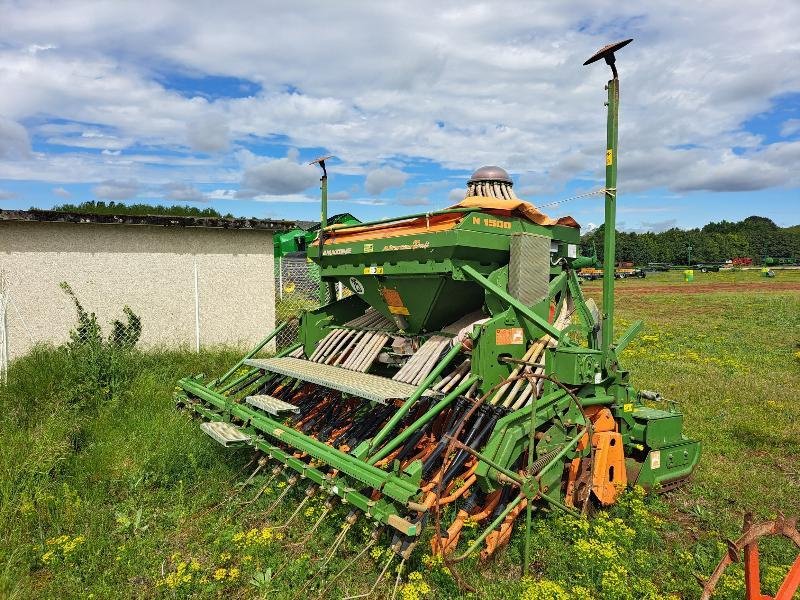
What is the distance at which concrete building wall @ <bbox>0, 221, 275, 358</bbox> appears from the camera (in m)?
9.57

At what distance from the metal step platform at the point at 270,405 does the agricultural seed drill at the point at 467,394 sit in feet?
0.07

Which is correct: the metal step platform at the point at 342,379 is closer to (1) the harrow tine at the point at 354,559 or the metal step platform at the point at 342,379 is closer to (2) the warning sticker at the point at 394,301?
(2) the warning sticker at the point at 394,301

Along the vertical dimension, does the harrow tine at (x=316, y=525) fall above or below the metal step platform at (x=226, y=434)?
below

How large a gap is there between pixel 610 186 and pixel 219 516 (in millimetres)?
4455

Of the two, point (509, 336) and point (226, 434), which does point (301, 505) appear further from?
point (509, 336)

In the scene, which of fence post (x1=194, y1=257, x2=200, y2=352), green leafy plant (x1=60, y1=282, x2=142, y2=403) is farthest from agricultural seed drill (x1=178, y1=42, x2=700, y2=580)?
fence post (x1=194, y1=257, x2=200, y2=352)

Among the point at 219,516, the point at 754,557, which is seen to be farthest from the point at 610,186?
the point at 219,516

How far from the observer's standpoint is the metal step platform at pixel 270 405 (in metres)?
5.70

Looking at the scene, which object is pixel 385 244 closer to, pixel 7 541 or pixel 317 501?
pixel 317 501

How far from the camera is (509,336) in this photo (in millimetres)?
5062

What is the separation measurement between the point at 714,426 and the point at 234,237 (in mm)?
9027

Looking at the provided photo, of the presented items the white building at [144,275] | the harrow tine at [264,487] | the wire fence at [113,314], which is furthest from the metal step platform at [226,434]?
the white building at [144,275]

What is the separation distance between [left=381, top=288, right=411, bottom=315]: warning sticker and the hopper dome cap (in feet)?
4.90

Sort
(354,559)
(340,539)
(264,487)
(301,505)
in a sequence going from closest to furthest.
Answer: (354,559) < (340,539) < (301,505) < (264,487)
